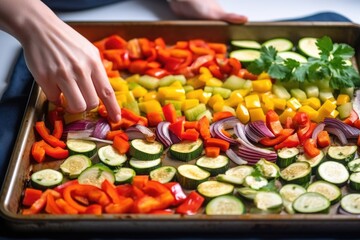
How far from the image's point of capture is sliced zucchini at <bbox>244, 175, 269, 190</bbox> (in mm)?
2252

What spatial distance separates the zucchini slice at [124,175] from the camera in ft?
7.55

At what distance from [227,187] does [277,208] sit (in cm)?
20

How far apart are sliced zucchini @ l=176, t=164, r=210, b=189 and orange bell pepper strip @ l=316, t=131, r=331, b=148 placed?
44 cm

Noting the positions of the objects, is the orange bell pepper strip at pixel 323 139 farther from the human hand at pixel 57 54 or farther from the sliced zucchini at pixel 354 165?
the human hand at pixel 57 54

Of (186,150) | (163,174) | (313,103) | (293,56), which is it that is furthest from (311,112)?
(163,174)

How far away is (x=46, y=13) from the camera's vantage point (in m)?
2.31

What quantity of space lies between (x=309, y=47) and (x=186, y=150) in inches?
Answer: 35.3

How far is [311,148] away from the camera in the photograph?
2430 mm

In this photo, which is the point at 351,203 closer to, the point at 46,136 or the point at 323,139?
the point at 323,139

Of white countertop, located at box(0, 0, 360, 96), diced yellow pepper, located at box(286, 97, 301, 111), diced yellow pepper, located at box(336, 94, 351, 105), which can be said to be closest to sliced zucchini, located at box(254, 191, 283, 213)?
diced yellow pepper, located at box(286, 97, 301, 111)

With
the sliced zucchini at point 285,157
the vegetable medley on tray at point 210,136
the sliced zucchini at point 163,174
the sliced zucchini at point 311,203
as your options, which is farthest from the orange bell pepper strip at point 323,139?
the sliced zucchini at point 163,174

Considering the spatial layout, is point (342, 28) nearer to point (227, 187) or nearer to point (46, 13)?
point (227, 187)

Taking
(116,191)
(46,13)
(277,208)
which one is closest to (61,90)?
(46,13)

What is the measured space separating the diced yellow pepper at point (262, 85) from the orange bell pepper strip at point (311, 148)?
1.20 feet
